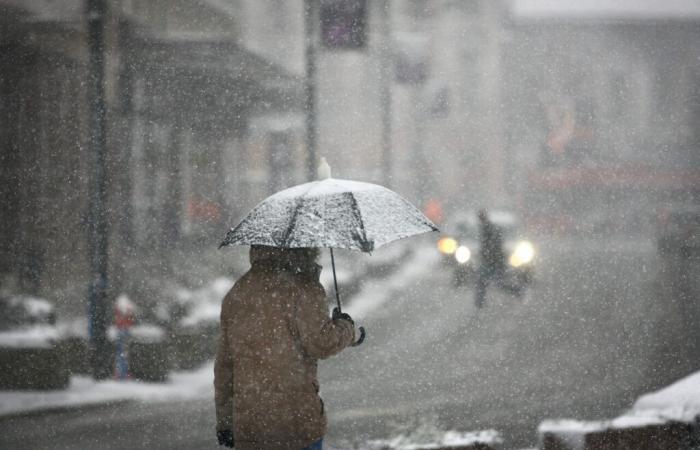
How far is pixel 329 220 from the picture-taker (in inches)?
116

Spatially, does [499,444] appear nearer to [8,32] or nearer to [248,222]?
[248,222]

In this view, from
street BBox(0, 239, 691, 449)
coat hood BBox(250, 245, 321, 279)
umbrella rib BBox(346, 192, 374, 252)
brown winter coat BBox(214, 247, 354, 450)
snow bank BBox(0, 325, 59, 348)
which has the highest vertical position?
umbrella rib BBox(346, 192, 374, 252)

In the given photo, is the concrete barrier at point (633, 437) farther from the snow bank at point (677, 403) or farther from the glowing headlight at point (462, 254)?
the glowing headlight at point (462, 254)

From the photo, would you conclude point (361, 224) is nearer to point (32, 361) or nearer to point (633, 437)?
point (633, 437)

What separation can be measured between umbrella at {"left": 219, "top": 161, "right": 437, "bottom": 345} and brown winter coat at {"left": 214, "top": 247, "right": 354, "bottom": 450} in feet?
0.28

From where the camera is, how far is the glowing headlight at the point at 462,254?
1936 cm

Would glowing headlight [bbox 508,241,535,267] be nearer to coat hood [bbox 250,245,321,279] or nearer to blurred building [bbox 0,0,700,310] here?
blurred building [bbox 0,0,700,310]

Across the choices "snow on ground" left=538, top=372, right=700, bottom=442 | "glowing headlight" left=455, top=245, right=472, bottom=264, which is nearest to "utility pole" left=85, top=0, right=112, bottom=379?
"snow on ground" left=538, top=372, right=700, bottom=442

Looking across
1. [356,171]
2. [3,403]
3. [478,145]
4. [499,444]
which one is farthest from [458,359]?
[478,145]

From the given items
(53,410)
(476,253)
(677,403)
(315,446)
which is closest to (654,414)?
Result: (677,403)

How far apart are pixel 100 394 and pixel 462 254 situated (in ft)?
45.5

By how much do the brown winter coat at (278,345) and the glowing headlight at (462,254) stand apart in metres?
16.3

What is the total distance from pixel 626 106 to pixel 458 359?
2534cm

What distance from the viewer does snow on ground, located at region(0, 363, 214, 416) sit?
750cm
